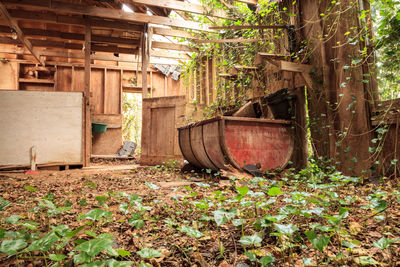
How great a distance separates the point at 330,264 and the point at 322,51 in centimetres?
325

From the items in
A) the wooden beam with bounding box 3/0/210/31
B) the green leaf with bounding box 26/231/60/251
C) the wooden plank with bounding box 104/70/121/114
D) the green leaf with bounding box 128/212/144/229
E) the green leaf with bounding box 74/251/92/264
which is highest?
the wooden beam with bounding box 3/0/210/31

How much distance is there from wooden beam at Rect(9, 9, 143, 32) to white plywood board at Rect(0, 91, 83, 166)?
2560 millimetres

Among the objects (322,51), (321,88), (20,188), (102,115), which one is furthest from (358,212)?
(102,115)

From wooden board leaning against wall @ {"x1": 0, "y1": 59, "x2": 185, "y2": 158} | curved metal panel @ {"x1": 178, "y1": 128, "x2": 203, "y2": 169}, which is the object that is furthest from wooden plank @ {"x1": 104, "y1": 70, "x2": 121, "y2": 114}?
curved metal panel @ {"x1": 178, "y1": 128, "x2": 203, "y2": 169}

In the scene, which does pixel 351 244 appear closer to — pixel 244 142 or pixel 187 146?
pixel 244 142

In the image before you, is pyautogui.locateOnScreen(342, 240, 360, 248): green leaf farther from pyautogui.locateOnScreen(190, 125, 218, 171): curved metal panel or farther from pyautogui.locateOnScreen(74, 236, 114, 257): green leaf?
pyautogui.locateOnScreen(190, 125, 218, 171): curved metal panel

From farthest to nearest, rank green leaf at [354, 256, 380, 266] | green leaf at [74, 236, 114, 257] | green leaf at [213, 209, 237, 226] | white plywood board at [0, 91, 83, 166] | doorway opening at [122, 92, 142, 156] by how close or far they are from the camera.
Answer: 1. doorway opening at [122, 92, 142, 156]
2. white plywood board at [0, 91, 83, 166]
3. green leaf at [213, 209, 237, 226]
4. green leaf at [354, 256, 380, 266]
5. green leaf at [74, 236, 114, 257]

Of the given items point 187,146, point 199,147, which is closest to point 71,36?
point 187,146

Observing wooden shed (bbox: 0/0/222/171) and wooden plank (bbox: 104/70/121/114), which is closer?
wooden shed (bbox: 0/0/222/171)

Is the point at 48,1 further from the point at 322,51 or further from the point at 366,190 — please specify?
the point at 366,190

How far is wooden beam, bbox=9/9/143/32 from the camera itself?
6.81 metres

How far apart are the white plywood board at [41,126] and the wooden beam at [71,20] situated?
2560 mm

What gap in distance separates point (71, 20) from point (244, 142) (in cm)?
636

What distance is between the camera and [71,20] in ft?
23.1
